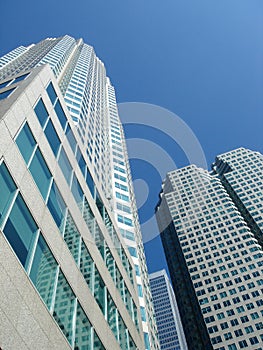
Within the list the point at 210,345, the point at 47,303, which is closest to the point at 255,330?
the point at 210,345

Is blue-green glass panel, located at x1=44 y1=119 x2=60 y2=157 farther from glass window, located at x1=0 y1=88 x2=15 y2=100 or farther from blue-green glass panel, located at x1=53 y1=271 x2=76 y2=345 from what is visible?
blue-green glass panel, located at x1=53 y1=271 x2=76 y2=345

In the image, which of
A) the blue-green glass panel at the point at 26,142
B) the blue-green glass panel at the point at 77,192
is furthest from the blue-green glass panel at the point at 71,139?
the blue-green glass panel at the point at 26,142

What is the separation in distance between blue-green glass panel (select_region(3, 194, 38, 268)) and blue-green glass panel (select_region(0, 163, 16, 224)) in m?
0.31

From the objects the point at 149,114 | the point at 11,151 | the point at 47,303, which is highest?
the point at 11,151

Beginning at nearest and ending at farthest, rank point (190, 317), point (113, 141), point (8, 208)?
point (8, 208) < point (113, 141) < point (190, 317)

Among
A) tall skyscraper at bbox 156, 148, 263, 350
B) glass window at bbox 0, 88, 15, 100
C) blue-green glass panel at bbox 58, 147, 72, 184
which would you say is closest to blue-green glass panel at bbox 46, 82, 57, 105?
glass window at bbox 0, 88, 15, 100

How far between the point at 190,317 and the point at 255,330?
110 ft

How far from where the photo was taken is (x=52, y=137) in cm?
1852

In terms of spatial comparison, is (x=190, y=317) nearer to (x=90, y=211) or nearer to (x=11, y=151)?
(x=90, y=211)

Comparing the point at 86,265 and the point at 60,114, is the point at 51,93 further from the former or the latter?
the point at 86,265

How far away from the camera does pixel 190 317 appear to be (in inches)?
5094

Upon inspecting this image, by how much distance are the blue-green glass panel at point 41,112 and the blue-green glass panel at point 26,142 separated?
1920 mm

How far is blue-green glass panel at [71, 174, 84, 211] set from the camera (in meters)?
19.7

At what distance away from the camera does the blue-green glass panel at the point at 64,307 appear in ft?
43.0
